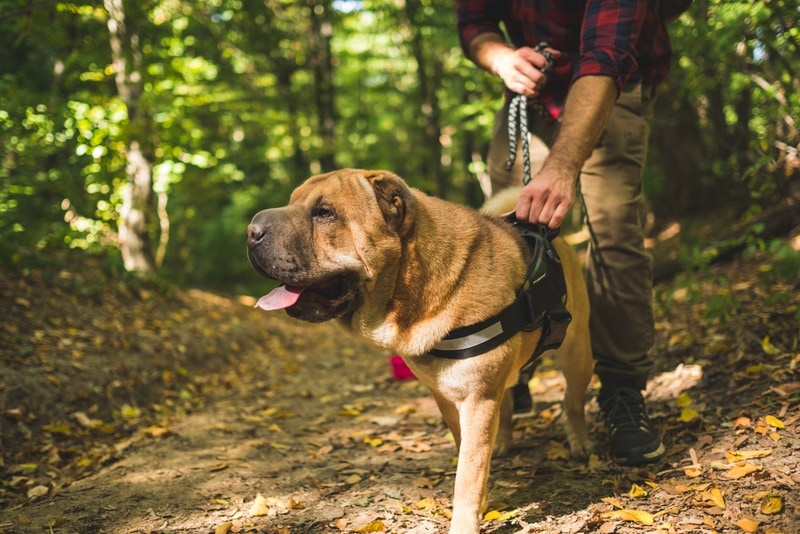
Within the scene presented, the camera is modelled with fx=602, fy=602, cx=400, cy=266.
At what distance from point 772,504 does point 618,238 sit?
143cm

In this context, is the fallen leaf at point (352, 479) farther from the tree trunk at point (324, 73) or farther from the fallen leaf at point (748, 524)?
the tree trunk at point (324, 73)

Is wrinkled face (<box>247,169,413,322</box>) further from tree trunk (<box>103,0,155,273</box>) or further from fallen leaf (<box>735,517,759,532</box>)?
tree trunk (<box>103,0,155,273</box>)

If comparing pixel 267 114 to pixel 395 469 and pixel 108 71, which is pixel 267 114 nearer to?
pixel 108 71

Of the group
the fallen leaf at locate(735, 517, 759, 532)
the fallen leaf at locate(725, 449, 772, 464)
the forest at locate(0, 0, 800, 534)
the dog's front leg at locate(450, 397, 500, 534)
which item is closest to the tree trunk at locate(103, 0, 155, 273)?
the forest at locate(0, 0, 800, 534)

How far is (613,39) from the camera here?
2.95 m

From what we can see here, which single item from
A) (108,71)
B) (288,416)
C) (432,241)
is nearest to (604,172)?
(432,241)

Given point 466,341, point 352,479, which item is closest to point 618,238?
point 466,341

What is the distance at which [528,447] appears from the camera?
3803mm

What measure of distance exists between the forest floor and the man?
40 cm

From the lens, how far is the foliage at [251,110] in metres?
5.08

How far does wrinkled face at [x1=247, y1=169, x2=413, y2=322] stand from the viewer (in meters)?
2.41

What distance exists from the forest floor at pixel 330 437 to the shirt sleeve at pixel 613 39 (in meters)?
1.95

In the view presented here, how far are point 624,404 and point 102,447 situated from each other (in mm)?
3484

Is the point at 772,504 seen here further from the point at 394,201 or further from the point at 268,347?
the point at 268,347
